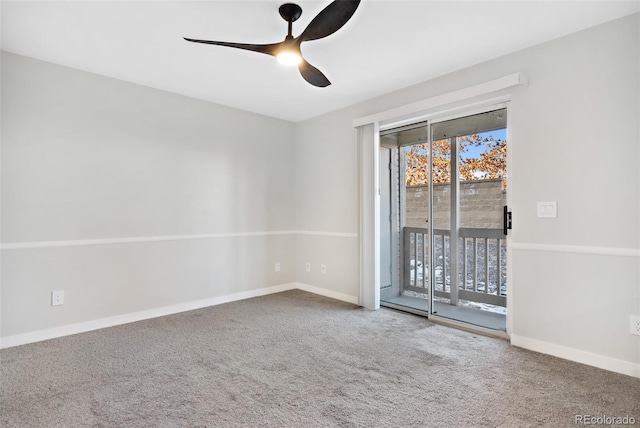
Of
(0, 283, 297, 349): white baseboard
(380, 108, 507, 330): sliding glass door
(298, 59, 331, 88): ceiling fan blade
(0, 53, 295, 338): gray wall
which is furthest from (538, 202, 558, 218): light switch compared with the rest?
(0, 283, 297, 349): white baseboard

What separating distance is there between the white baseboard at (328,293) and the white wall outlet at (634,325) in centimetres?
239

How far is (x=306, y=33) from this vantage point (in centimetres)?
197

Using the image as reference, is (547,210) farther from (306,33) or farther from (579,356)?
(306,33)

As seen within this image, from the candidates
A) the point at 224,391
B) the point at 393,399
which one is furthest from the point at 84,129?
the point at 393,399

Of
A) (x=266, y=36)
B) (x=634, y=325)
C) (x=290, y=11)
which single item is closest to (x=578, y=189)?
(x=634, y=325)

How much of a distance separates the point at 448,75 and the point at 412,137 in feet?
3.65

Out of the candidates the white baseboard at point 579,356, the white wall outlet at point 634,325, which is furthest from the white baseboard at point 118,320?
the white wall outlet at point 634,325

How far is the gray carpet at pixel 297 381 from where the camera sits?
179cm

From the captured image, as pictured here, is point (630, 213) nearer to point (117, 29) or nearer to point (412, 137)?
point (412, 137)

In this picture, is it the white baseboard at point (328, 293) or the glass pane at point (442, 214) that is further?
the white baseboard at point (328, 293)

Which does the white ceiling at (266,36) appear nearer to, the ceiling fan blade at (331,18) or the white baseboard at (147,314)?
the ceiling fan blade at (331,18)

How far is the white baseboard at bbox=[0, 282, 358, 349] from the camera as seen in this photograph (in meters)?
2.80

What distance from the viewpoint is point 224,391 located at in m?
2.05

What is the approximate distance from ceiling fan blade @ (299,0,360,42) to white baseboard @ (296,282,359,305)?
292 cm
